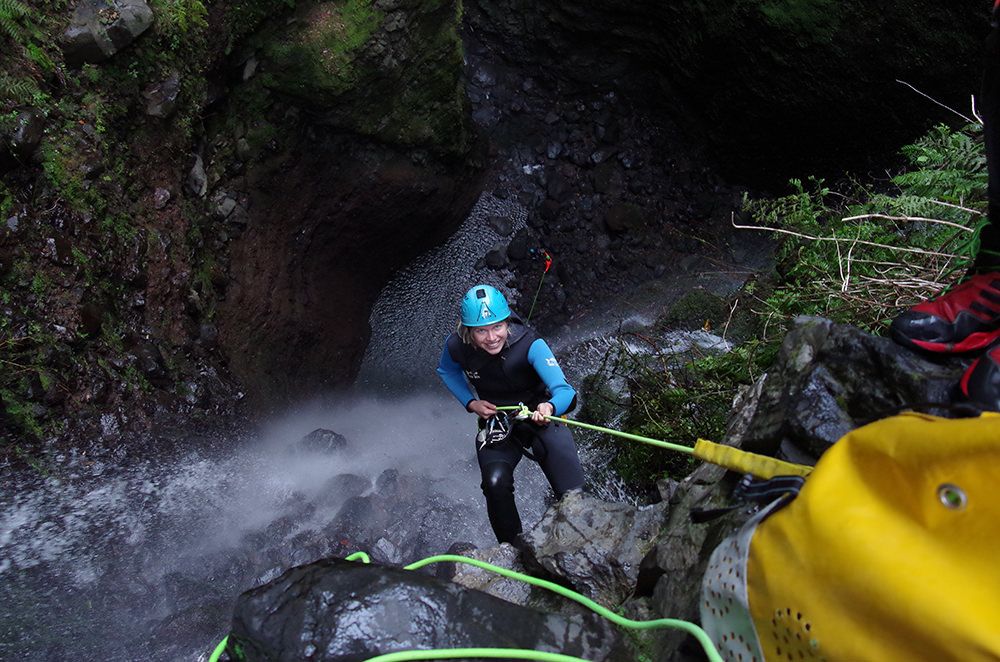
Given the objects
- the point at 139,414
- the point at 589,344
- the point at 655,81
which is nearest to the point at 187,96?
the point at 139,414

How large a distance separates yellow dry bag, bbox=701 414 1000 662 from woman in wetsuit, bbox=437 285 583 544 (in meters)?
2.50

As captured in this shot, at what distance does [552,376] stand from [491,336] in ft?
1.65

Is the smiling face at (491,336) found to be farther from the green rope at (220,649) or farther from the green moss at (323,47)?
the green moss at (323,47)

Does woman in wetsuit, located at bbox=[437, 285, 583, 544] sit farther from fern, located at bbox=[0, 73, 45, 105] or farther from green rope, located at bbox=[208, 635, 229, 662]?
fern, located at bbox=[0, 73, 45, 105]

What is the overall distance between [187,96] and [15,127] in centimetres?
161

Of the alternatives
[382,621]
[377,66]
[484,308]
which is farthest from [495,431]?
[377,66]

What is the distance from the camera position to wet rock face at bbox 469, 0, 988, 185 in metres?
6.96

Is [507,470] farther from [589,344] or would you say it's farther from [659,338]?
[589,344]

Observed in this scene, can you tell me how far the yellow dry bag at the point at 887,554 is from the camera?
1160mm

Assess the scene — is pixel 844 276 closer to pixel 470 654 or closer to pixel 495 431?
pixel 495 431

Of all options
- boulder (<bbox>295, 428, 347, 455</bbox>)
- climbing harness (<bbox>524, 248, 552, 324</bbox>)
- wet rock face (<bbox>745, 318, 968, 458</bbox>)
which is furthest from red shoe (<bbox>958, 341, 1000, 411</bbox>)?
climbing harness (<bbox>524, 248, 552, 324</bbox>)

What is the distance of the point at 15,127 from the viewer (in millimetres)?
4723

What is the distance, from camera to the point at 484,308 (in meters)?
3.96

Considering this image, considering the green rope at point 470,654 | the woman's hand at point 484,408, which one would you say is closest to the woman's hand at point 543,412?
the woman's hand at point 484,408
